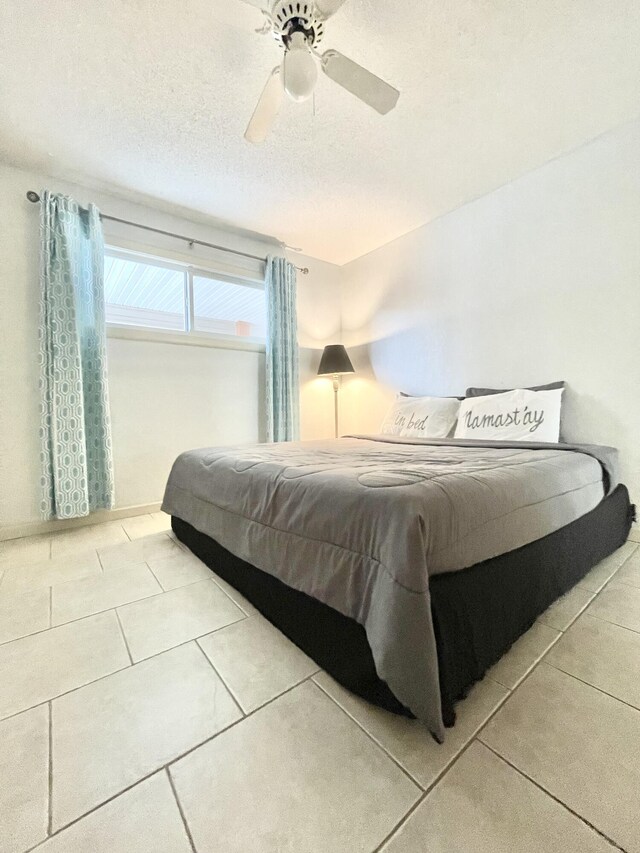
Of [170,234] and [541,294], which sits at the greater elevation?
[170,234]

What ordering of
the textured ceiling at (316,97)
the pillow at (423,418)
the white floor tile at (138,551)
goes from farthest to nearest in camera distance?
the pillow at (423,418) < the white floor tile at (138,551) < the textured ceiling at (316,97)

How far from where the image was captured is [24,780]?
2.49ft

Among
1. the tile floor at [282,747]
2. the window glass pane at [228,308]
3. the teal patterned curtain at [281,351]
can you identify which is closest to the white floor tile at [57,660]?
the tile floor at [282,747]

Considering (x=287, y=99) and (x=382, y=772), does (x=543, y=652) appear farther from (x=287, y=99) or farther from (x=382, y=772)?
(x=287, y=99)

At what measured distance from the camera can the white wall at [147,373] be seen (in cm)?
229

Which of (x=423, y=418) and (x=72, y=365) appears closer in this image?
(x=72, y=365)

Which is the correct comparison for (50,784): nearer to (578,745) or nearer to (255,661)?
(255,661)

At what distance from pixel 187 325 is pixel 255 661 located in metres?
2.69

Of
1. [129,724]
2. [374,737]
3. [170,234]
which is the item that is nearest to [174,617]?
[129,724]

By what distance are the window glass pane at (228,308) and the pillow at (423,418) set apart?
1548 mm

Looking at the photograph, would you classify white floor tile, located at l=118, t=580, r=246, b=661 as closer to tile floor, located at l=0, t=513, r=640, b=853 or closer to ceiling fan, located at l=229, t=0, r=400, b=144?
tile floor, located at l=0, t=513, r=640, b=853

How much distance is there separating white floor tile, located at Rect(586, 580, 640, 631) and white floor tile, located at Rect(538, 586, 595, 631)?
33 mm

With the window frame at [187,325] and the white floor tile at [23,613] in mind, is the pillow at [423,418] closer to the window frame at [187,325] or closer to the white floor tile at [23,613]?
the window frame at [187,325]

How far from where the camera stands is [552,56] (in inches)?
64.2
